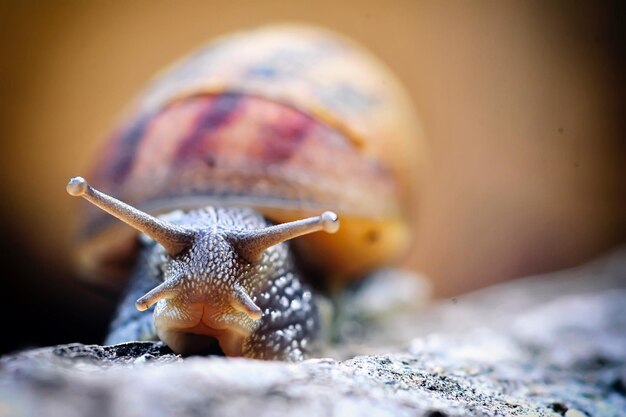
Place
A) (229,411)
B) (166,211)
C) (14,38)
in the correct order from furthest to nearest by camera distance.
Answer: (14,38) → (166,211) → (229,411)

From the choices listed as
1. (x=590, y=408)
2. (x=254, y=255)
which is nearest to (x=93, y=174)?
(x=254, y=255)

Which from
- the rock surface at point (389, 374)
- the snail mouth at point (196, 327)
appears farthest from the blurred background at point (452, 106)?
the snail mouth at point (196, 327)

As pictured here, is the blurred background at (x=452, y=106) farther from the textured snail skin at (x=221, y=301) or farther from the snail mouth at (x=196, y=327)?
the snail mouth at (x=196, y=327)

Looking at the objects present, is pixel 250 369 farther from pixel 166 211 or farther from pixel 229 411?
pixel 166 211

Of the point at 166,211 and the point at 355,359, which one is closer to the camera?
the point at 355,359

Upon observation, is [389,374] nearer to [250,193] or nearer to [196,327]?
[196,327]

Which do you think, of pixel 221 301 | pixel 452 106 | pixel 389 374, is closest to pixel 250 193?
pixel 221 301
